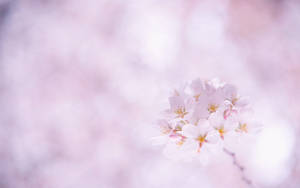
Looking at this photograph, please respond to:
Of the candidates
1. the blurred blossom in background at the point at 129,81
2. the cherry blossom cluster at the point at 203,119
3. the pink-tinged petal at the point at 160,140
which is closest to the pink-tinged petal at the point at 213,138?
the cherry blossom cluster at the point at 203,119

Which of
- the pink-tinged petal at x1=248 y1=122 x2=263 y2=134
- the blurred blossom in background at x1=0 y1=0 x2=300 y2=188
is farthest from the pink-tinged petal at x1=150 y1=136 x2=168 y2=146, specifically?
the blurred blossom in background at x1=0 y1=0 x2=300 y2=188

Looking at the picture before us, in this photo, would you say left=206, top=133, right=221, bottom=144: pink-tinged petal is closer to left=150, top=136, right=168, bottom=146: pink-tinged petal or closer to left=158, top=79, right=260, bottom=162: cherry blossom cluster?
left=158, top=79, right=260, bottom=162: cherry blossom cluster

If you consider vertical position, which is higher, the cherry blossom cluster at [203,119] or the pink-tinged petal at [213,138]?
the cherry blossom cluster at [203,119]

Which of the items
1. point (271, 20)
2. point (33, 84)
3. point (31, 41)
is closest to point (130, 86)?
point (33, 84)

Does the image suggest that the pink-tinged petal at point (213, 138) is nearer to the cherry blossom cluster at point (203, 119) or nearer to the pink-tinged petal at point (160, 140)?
the cherry blossom cluster at point (203, 119)

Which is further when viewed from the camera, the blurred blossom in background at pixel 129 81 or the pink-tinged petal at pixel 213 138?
the blurred blossom in background at pixel 129 81

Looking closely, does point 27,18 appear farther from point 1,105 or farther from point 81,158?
point 81,158

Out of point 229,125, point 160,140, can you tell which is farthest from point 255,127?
point 160,140

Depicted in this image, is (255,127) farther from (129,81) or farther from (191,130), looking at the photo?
(129,81)
